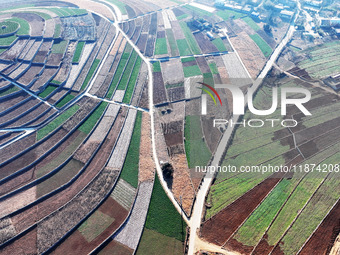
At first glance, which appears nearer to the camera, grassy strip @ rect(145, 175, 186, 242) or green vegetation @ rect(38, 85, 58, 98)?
grassy strip @ rect(145, 175, 186, 242)

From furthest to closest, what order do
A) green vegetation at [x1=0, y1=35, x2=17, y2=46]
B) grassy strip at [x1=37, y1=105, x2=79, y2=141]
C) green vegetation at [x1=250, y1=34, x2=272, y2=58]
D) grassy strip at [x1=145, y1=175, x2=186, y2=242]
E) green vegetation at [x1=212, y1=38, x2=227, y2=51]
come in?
green vegetation at [x1=212, y1=38, x2=227, y2=51] < green vegetation at [x1=250, y1=34, x2=272, y2=58] < green vegetation at [x1=0, y1=35, x2=17, y2=46] < grassy strip at [x1=37, y1=105, x2=79, y2=141] < grassy strip at [x1=145, y1=175, x2=186, y2=242]

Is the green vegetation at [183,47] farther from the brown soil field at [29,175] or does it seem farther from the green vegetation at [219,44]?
the brown soil field at [29,175]

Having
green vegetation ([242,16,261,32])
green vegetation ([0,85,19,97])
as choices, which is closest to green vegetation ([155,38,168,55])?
green vegetation ([242,16,261,32])

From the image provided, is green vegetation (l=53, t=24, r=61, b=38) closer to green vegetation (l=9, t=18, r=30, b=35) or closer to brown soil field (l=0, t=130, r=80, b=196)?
green vegetation (l=9, t=18, r=30, b=35)

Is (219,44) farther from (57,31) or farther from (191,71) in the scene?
(57,31)

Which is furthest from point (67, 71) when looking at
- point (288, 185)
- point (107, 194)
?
point (288, 185)

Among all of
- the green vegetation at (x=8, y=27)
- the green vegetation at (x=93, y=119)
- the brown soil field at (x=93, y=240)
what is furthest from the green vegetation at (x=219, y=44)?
the green vegetation at (x=8, y=27)

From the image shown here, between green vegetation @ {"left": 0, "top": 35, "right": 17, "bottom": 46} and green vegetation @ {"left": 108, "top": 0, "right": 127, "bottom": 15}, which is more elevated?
green vegetation @ {"left": 108, "top": 0, "right": 127, "bottom": 15}

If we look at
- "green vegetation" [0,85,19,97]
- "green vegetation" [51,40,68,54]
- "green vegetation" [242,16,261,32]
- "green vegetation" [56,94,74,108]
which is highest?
"green vegetation" [242,16,261,32]
